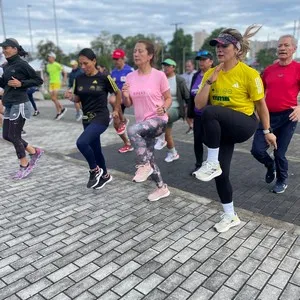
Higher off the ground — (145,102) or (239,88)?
(239,88)

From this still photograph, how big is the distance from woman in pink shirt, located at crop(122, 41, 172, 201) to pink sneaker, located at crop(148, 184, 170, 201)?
333mm

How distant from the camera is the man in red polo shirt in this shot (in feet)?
12.9

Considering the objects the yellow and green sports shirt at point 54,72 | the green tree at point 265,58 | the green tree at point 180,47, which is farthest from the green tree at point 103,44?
the yellow and green sports shirt at point 54,72

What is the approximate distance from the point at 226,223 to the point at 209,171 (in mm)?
716

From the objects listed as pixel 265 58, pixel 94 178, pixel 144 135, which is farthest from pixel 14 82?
pixel 265 58

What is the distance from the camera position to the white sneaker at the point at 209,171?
2963 mm

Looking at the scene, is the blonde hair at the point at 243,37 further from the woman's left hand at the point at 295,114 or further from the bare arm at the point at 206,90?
the woman's left hand at the point at 295,114

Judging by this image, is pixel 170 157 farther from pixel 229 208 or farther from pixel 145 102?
pixel 229 208

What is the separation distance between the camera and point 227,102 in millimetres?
3082

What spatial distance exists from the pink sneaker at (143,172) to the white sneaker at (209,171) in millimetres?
1037

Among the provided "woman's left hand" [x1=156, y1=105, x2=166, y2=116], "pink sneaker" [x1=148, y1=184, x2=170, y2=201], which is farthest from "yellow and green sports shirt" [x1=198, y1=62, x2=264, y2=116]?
"pink sneaker" [x1=148, y1=184, x2=170, y2=201]

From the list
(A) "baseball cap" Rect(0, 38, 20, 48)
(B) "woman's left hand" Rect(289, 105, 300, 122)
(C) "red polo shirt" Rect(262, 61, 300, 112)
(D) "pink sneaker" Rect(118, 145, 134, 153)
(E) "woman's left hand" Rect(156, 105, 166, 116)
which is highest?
(A) "baseball cap" Rect(0, 38, 20, 48)

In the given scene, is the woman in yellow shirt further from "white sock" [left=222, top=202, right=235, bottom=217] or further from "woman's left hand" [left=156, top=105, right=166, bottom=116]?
"woman's left hand" [left=156, top=105, right=166, bottom=116]

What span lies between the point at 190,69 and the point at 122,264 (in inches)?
270
